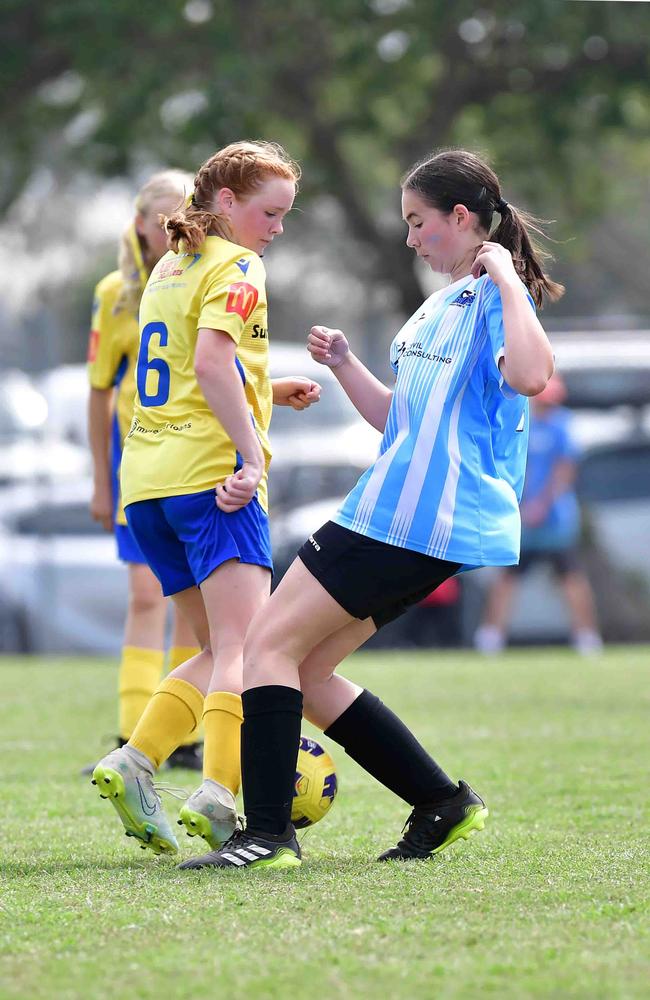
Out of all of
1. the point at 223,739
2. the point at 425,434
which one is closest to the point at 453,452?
the point at 425,434

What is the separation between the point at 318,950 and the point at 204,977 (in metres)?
0.28

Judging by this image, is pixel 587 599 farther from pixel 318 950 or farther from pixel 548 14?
pixel 318 950

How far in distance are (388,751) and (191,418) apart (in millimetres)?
1037

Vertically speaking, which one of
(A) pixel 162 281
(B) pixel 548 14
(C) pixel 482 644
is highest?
(B) pixel 548 14

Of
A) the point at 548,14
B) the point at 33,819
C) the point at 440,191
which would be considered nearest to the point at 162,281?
the point at 440,191

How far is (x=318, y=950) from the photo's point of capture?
2.96 metres

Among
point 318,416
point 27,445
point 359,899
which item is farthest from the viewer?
point 318,416

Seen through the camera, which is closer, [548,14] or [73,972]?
[73,972]

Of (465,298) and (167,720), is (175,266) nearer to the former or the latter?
(465,298)

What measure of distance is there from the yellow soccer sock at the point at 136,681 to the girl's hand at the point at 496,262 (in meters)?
2.72

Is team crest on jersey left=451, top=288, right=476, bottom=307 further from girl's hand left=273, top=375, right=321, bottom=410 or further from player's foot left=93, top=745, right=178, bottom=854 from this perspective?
player's foot left=93, top=745, right=178, bottom=854

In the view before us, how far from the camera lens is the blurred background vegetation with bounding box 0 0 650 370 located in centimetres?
1384

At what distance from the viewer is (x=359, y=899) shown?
3.48 metres

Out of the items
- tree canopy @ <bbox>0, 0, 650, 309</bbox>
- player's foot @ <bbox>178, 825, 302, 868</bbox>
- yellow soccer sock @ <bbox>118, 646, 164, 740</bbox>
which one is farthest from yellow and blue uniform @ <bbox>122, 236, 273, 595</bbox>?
tree canopy @ <bbox>0, 0, 650, 309</bbox>
